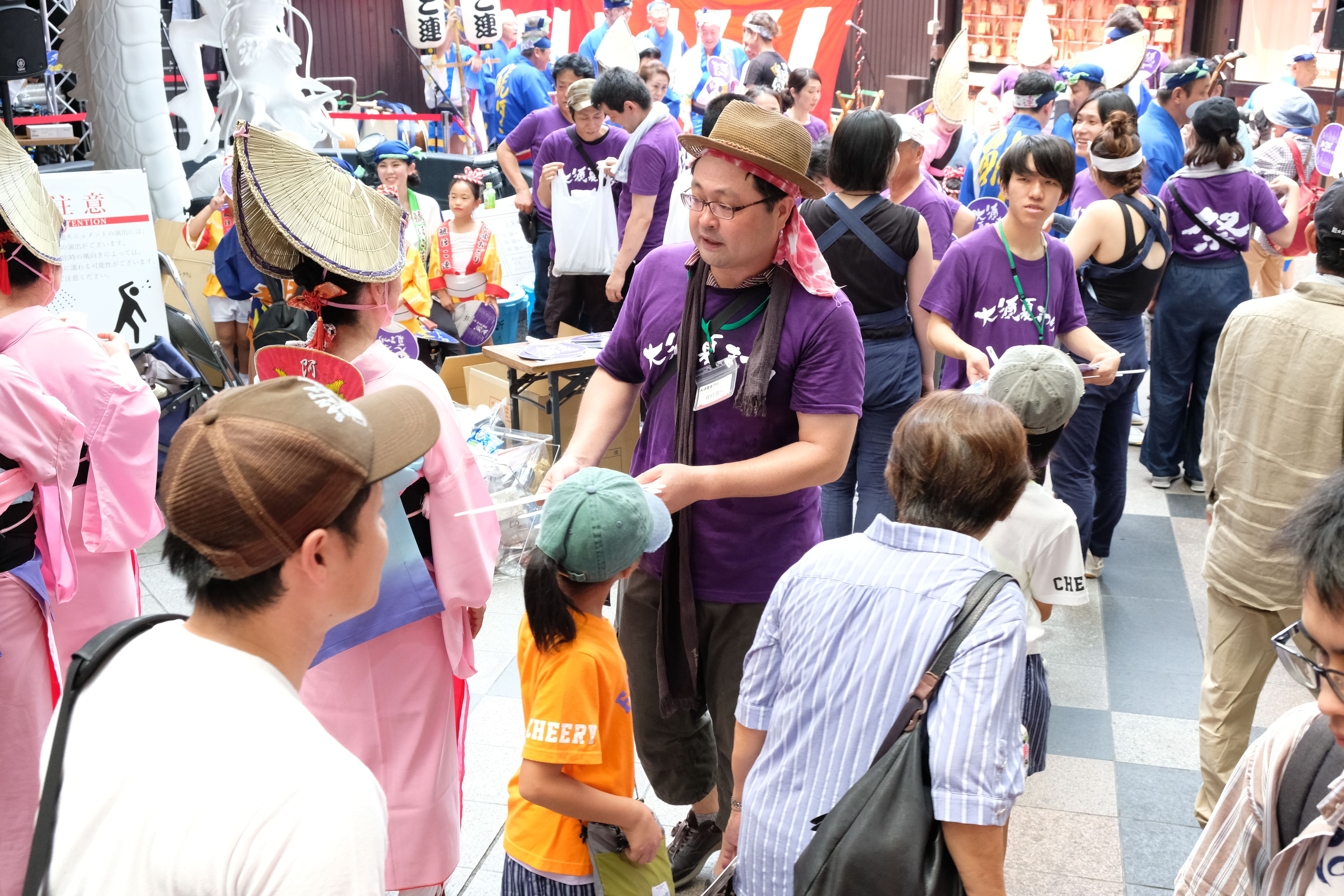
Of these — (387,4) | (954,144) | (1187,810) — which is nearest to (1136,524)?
(1187,810)

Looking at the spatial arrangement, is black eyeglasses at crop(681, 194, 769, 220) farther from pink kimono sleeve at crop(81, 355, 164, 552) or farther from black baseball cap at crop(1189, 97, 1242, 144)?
black baseball cap at crop(1189, 97, 1242, 144)

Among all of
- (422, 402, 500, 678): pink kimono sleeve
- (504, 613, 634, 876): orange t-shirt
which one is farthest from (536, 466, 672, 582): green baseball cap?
(422, 402, 500, 678): pink kimono sleeve

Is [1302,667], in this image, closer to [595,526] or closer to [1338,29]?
[595,526]

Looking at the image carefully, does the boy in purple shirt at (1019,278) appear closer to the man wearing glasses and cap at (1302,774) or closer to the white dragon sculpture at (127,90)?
the man wearing glasses and cap at (1302,774)

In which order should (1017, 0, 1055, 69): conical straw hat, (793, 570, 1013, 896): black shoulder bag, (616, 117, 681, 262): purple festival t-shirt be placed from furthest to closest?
(1017, 0, 1055, 69): conical straw hat < (616, 117, 681, 262): purple festival t-shirt < (793, 570, 1013, 896): black shoulder bag

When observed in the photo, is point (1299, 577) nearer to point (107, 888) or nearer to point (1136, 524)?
point (107, 888)

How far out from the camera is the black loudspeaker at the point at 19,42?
19.9ft

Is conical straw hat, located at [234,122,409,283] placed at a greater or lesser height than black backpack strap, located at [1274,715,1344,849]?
greater

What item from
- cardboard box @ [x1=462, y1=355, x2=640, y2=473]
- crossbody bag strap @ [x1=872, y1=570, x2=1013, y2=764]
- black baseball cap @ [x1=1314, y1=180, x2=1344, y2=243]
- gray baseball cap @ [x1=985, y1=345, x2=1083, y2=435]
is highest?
black baseball cap @ [x1=1314, y1=180, x2=1344, y2=243]

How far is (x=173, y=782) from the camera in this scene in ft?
3.31

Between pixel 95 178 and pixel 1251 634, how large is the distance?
5484 mm

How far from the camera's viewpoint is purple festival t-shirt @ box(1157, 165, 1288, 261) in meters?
5.08

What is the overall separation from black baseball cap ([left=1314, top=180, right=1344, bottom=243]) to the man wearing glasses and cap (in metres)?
1.59

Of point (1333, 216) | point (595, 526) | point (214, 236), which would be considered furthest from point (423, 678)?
point (214, 236)
